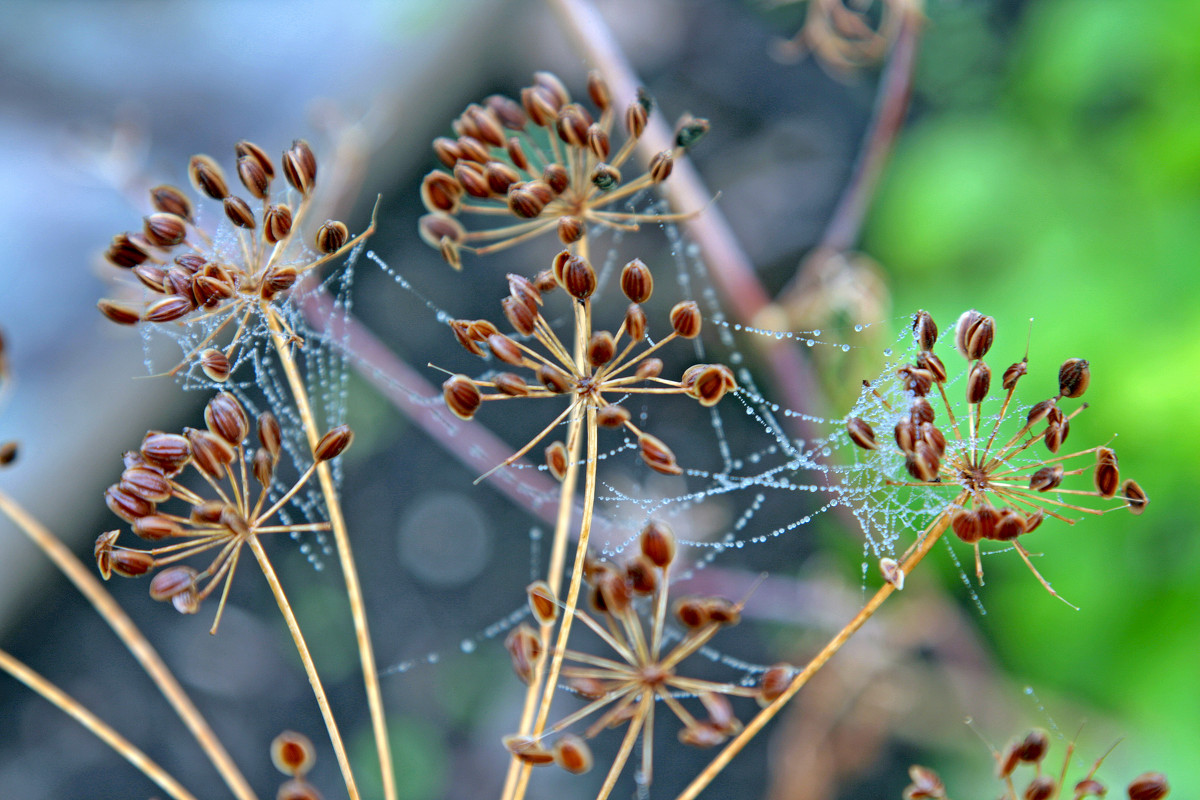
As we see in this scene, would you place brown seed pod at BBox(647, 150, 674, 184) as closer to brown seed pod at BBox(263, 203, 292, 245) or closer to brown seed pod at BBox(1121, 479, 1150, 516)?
brown seed pod at BBox(263, 203, 292, 245)

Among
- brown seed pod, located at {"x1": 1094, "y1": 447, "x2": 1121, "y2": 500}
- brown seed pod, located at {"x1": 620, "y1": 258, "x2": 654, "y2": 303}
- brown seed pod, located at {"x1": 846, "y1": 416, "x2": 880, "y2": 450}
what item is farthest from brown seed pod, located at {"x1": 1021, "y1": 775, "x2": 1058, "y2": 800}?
brown seed pod, located at {"x1": 620, "y1": 258, "x2": 654, "y2": 303}

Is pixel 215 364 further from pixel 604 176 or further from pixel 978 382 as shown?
pixel 978 382

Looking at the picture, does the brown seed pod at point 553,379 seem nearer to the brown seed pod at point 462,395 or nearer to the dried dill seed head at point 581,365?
the dried dill seed head at point 581,365

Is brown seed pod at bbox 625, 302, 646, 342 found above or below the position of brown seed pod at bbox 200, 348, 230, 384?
below

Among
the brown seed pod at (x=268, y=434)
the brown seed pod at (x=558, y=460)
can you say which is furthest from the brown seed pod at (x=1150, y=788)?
the brown seed pod at (x=268, y=434)

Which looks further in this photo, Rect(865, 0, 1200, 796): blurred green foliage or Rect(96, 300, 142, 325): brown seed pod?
Rect(865, 0, 1200, 796): blurred green foliage

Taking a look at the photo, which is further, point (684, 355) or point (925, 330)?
point (684, 355)

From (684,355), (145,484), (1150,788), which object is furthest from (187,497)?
(684,355)
